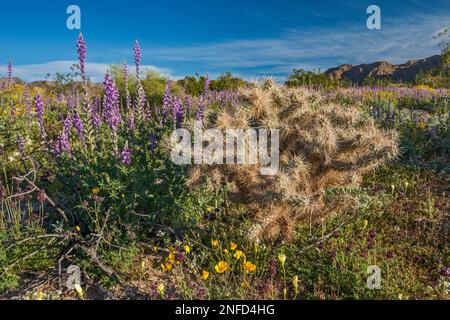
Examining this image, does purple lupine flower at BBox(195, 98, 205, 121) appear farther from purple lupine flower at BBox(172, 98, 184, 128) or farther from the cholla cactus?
purple lupine flower at BBox(172, 98, 184, 128)

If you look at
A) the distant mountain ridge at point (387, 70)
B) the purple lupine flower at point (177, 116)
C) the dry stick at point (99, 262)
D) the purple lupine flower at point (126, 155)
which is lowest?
the dry stick at point (99, 262)

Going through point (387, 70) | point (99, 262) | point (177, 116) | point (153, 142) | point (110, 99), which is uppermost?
point (387, 70)

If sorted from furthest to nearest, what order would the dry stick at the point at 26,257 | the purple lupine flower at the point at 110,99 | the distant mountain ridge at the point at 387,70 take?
the distant mountain ridge at the point at 387,70
the purple lupine flower at the point at 110,99
the dry stick at the point at 26,257

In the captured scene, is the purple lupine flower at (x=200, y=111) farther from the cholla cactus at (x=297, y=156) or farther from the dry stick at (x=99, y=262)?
the dry stick at (x=99, y=262)

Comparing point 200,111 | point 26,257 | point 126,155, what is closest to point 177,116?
point 200,111

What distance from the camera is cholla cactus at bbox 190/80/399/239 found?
377 cm

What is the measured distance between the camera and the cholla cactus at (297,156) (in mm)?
3773

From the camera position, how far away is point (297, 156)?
387cm

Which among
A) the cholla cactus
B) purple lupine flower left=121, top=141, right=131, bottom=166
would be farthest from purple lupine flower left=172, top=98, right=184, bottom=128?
the cholla cactus

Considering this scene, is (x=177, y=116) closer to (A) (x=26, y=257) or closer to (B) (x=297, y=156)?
(B) (x=297, y=156)

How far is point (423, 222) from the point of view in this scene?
5133 millimetres

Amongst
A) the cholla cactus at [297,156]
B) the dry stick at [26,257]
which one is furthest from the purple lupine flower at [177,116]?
the dry stick at [26,257]

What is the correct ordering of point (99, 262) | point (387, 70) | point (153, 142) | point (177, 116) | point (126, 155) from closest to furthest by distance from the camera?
point (99, 262), point (126, 155), point (153, 142), point (177, 116), point (387, 70)
